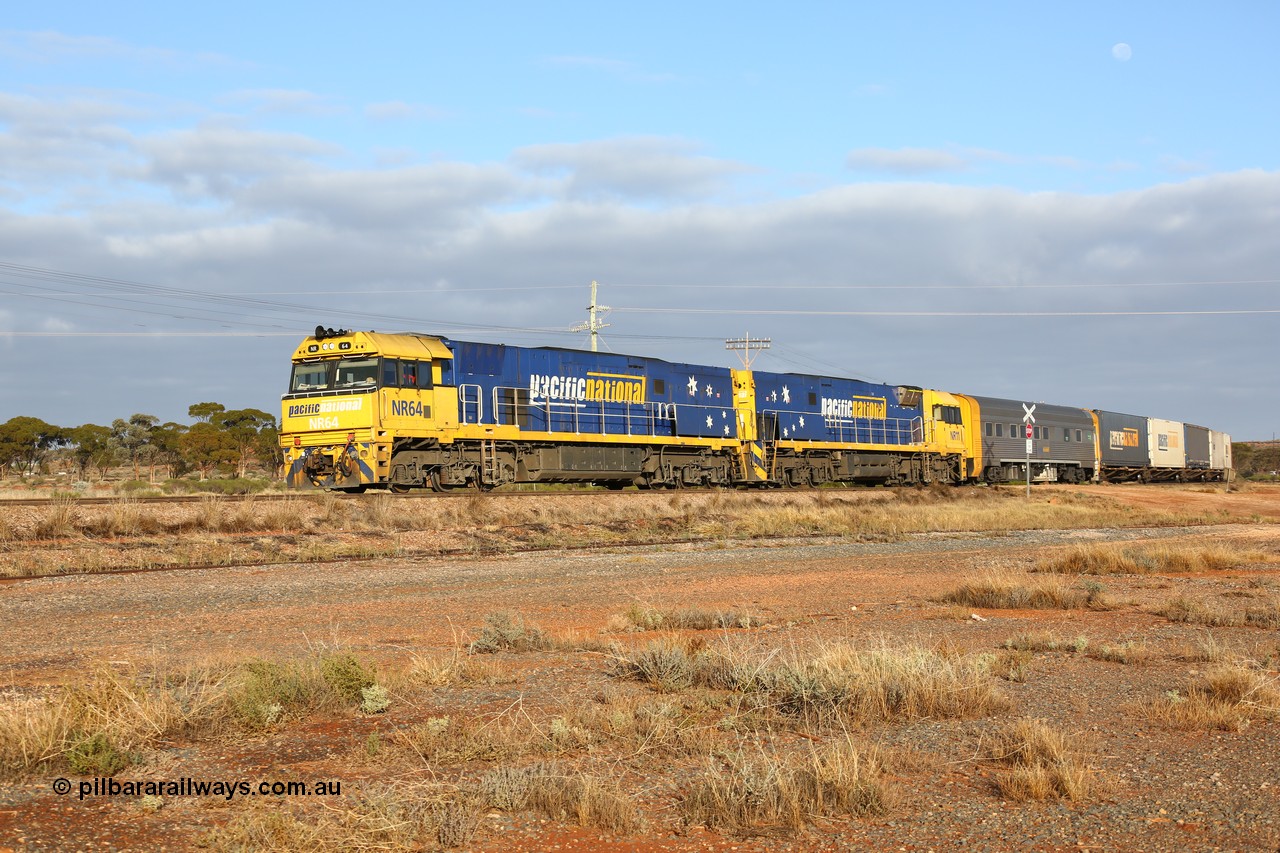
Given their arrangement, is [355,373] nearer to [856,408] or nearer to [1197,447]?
[856,408]

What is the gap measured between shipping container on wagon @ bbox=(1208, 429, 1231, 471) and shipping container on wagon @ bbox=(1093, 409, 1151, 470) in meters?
12.5

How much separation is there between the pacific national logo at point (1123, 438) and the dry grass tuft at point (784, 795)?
52.2m

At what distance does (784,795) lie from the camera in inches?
208

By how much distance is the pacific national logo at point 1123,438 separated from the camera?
173 ft

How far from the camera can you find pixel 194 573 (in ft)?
53.1

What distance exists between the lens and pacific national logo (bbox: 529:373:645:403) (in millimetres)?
27641

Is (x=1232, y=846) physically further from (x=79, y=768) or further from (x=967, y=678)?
(x=79, y=768)

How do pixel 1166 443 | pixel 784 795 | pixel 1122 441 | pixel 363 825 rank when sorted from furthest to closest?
1. pixel 1166 443
2. pixel 1122 441
3. pixel 784 795
4. pixel 363 825

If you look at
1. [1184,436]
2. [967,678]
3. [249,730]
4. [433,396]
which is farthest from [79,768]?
[1184,436]

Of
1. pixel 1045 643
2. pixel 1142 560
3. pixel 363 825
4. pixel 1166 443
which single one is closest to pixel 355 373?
pixel 1142 560

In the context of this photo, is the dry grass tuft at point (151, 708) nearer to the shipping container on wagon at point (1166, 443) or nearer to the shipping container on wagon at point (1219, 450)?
the shipping container on wagon at point (1166, 443)

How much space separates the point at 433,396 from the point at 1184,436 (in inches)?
2017

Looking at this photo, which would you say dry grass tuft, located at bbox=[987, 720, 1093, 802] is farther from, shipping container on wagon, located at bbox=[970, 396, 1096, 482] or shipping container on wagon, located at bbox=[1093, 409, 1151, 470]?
shipping container on wagon, located at bbox=[1093, 409, 1151, 470]

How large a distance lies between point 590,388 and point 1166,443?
42.5m
